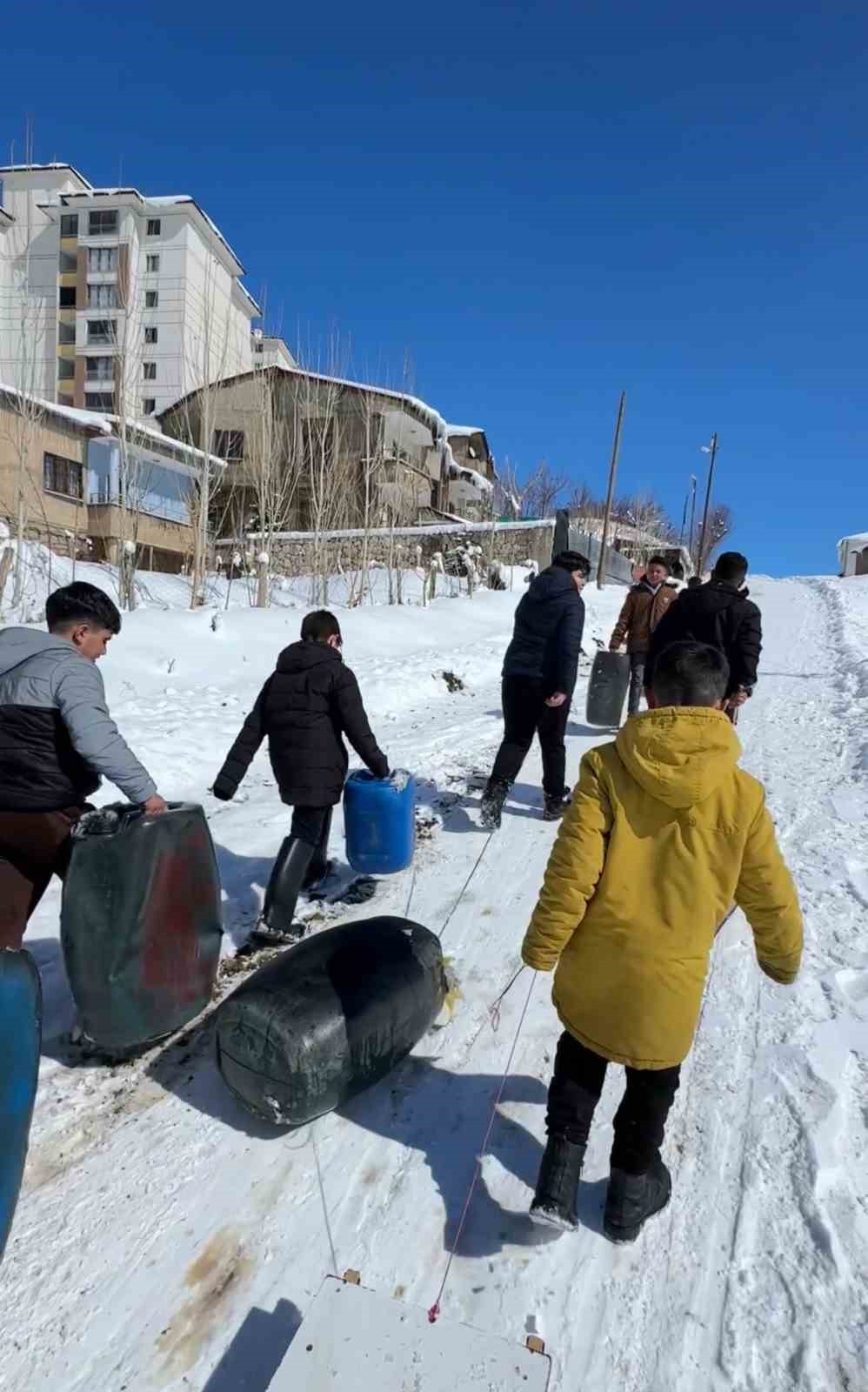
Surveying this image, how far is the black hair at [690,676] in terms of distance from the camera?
188 centimetres

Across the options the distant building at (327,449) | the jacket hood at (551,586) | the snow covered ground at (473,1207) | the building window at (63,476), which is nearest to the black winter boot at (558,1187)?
the snow covered ground at (473,1207)

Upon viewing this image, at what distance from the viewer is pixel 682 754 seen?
1747 mm

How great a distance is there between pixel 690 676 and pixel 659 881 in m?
0.52

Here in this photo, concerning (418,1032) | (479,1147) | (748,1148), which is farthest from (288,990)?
(748,1148)

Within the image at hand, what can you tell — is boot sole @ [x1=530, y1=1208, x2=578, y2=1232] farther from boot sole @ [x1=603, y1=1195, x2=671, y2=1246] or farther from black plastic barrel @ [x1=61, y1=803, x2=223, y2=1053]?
black plastic barrel @ [x1=61, y1=803, x2=223, y2=1053]

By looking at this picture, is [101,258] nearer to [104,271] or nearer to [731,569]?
[104,271]

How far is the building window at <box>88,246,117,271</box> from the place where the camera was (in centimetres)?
4297

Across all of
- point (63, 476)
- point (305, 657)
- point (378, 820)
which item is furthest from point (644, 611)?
point (63, 476)

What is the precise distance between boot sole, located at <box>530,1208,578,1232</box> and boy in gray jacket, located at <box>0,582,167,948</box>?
1.71 m

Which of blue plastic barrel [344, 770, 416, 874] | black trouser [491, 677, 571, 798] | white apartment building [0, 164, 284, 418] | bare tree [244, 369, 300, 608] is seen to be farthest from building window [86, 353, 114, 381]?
blue plastic barrel [344, 770, 416, 874]

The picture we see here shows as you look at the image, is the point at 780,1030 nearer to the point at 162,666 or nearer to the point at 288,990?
the point at 288,990

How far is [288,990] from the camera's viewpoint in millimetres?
2357

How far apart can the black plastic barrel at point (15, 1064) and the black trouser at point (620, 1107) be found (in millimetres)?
1386

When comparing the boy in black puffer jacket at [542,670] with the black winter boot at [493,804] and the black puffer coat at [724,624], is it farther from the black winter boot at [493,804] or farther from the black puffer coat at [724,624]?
the black puffer coat at [724,624]
